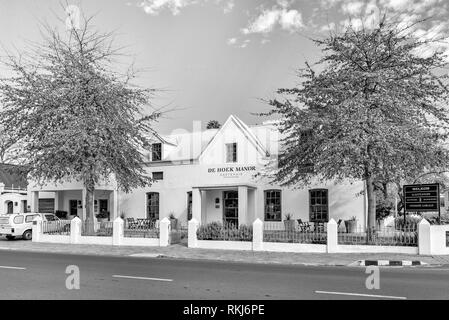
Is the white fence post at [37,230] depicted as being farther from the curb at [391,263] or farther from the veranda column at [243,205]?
the curb at [391,263]

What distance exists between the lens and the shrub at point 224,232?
Answer: 20.7 metres

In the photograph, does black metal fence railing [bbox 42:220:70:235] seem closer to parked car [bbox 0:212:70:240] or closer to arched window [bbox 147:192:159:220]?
parked car [bbox 0:212:70:240]

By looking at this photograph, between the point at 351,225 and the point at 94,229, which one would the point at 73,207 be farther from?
the point at 351,225

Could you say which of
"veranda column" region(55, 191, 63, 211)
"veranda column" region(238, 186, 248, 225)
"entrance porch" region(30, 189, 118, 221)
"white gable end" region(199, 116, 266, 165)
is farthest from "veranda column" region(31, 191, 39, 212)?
"veranda column" region(238, 186, 248, 225)

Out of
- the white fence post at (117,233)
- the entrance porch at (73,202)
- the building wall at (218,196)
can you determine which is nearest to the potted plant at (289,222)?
the building wall at (218,196)

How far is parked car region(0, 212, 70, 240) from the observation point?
26094 mm

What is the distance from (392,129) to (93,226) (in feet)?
49.6

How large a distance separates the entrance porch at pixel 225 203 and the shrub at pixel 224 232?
6236 millimetres

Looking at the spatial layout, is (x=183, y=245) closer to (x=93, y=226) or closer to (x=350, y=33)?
(x=93, y=226)

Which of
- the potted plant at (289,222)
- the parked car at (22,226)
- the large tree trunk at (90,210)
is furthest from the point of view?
the potted plant at (289,222)

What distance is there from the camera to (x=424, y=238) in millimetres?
17500

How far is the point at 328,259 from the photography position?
17.0 metres
